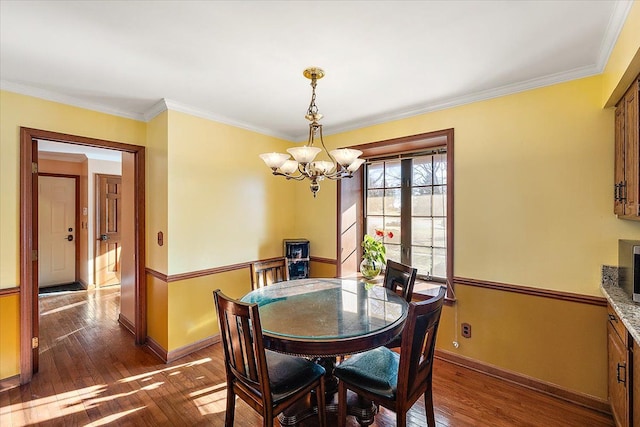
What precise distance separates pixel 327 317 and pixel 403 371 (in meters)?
0.53

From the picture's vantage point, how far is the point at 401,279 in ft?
7.80

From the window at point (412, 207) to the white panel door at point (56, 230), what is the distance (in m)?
5.74

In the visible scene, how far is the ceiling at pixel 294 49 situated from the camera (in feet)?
5.04

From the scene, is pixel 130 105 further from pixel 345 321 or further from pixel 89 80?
pixel 345 321

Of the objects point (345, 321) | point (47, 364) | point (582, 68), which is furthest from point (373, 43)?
point (47, 364)

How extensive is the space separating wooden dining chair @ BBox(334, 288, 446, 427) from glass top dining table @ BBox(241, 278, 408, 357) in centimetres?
19

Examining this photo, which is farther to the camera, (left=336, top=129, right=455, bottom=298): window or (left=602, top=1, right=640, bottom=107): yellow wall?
(left=336, top=129, right=455, bottom=298): window

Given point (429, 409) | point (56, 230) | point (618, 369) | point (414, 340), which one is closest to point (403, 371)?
point (414, 340)

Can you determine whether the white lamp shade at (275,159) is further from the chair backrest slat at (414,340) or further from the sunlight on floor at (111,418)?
the sunlight on floor at (111,418)

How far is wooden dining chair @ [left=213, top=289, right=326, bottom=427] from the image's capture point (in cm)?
147

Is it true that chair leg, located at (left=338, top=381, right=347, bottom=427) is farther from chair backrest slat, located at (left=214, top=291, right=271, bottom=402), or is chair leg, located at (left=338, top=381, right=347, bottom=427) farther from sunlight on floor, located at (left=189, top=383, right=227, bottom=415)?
sunlight on floor, located at (left=189, top=383, right=227, bottom=415)

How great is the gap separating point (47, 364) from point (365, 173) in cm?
387

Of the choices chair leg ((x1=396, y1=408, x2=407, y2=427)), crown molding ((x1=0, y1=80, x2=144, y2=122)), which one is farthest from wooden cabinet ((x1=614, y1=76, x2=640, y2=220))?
crown molding ((x1=0, y1=80, x2=144, y2=122))

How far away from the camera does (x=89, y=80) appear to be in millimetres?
2322
